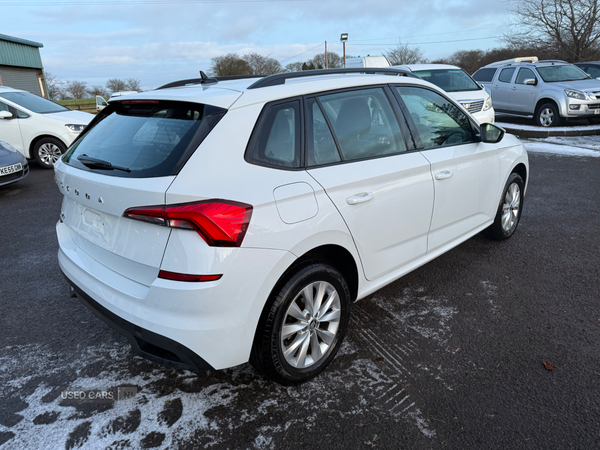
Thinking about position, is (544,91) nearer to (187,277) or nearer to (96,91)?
(187,277)

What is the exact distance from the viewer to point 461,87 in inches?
417

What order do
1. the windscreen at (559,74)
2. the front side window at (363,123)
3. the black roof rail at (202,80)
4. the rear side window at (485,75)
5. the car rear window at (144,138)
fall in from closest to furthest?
the car rear window at (144,138), the front side window at (363,123), the black roof rail at (202,80), the windscreen at (559,74), the rear side window at (485,75)

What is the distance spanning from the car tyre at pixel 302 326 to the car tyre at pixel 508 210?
2440mm

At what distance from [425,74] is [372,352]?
31.2ft

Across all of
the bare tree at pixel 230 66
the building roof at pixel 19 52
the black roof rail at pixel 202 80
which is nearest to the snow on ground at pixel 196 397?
the black roof rail at pixel 202 80

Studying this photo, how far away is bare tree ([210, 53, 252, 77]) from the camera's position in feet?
141

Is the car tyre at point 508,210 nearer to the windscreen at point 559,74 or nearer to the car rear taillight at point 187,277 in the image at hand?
the car rear taillight at point 187,277

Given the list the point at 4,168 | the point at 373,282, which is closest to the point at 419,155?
the point at 373,282

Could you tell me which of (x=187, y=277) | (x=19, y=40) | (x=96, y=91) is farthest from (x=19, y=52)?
(x=187, y=277)

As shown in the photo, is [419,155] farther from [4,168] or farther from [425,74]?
[425,74]

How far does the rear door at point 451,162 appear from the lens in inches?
129

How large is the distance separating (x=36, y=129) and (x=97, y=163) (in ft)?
26.5

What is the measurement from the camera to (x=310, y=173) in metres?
2.43

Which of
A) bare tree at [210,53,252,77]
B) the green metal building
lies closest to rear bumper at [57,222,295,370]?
the green metal building
